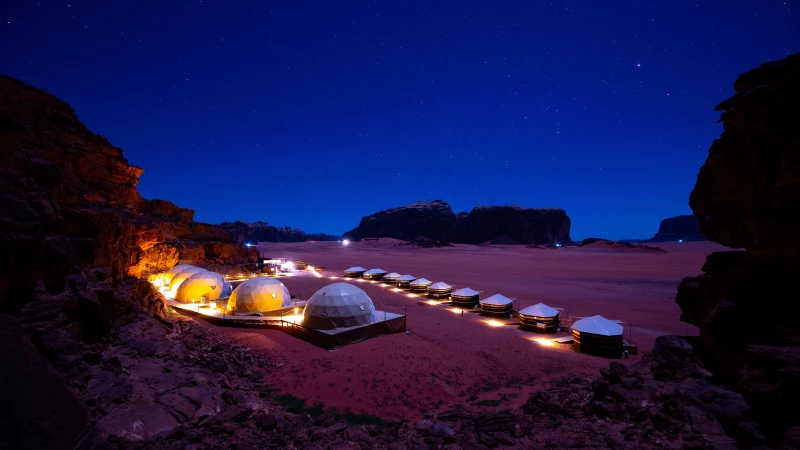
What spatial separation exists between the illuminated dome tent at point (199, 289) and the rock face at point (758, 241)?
3217 cm

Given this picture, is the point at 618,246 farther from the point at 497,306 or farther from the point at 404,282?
the point at 497,306

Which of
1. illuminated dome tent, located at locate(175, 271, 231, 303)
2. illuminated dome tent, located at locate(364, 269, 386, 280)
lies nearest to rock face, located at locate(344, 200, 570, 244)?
illuminated dome tent, located at locate(364, 269, 386, 280)

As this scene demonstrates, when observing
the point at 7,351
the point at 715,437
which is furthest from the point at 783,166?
the point at 7,351

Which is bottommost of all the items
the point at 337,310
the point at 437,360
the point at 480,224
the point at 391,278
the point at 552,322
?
the point at 437,360

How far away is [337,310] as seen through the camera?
21.8 m

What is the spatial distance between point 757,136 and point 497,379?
44.9 feet

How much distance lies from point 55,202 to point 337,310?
1524cm

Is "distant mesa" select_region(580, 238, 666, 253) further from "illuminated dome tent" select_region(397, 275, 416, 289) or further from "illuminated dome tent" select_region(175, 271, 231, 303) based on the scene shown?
"illuminated dome tent" select_region(175, 271, 231, 303)

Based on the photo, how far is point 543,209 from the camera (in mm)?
141250

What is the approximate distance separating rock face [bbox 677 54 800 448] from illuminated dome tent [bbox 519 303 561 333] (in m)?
16.6

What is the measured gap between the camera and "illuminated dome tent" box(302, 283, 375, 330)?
2148 centimetres

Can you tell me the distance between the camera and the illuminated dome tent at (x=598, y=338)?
20953 mm

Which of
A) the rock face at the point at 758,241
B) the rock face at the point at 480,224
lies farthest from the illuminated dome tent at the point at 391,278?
the rock face at the point at 480,224

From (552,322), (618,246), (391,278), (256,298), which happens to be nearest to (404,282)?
(391,278)
